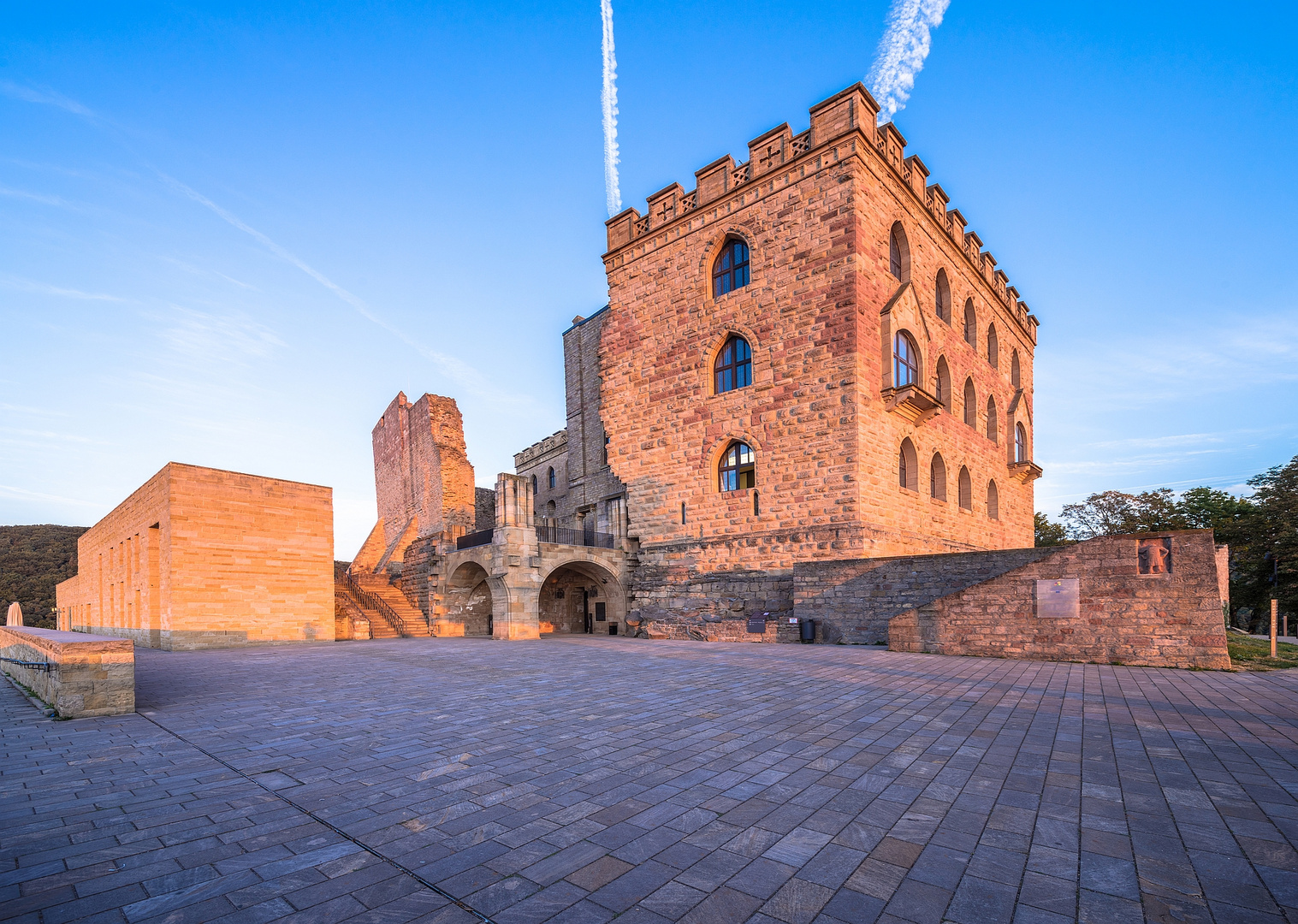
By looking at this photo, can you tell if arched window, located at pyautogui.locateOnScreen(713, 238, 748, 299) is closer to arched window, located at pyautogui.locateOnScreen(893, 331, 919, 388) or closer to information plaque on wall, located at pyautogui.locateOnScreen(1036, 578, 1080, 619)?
arched window, located at pyautogui.locateOnScreen(893, 331, 919, 388)

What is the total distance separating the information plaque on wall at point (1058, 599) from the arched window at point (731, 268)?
10.6 meters

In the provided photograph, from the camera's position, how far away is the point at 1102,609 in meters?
9.83

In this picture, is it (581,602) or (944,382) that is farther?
(581,602)

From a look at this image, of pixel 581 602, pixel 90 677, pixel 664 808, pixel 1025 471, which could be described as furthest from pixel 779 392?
pixel 1025 471

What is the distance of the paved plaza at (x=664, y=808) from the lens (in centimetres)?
249

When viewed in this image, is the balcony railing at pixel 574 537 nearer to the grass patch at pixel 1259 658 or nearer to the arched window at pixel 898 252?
the arched window at pixel 898 252

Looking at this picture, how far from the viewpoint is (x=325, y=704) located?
6.87 m

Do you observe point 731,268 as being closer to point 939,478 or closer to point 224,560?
point 939,478

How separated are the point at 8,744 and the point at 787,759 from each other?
6.69 meters

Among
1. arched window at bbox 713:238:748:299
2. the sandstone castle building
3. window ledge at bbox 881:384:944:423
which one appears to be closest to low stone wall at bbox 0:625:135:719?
the sandstone castle building

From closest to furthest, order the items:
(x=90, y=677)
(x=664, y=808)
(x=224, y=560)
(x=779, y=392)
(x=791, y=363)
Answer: (x=664, y=808), (x=90, y=677), (x=791, y=363), (x=779, y=392), (x=224, y=560)

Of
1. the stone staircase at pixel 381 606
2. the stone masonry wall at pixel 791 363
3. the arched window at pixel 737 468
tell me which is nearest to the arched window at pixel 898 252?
→ the stone masonry wall at pixel 791 363

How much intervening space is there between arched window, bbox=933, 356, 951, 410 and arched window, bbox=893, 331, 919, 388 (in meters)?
2.64

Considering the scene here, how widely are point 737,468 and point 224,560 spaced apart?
14.3 metres
